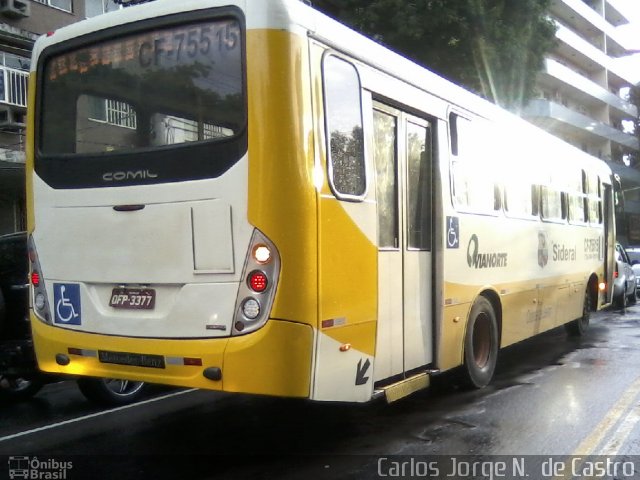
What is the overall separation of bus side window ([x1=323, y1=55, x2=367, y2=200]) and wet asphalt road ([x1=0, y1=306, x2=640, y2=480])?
80.0 inches

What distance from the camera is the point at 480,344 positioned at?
7.40 metres

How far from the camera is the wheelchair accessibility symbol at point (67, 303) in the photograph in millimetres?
5008

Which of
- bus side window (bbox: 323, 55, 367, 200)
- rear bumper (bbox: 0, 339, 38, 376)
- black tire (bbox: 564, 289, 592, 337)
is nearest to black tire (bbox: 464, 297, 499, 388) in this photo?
bus side window (bbox: 323, 55, 367, 200)

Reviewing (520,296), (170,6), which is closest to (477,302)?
(520,296)

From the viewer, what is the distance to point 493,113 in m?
7.82

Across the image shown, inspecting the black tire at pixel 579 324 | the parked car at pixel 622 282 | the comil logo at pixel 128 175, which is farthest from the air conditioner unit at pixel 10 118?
the parked car at pixel 622 282

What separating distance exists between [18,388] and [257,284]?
411cm

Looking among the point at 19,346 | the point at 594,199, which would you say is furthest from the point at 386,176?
the point at 594,199

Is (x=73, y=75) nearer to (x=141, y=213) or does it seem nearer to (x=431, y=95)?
(x=141, y=213)

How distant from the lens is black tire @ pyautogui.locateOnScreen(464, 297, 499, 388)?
273 inches

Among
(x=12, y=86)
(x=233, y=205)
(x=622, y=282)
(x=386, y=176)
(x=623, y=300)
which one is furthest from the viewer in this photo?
(x=623, y=300)

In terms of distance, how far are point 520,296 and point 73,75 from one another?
573 centimetres

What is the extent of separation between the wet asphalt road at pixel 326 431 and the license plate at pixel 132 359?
78 cm

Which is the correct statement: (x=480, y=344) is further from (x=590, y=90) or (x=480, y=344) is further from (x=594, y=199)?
(x=590, y=90)
